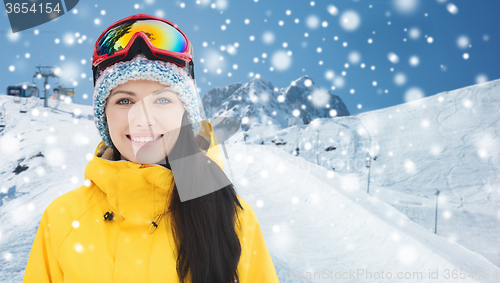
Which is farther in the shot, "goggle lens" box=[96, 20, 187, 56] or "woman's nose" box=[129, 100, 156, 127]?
"goggle lens" box=[96, 20, 187, 56]

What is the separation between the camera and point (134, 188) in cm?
138

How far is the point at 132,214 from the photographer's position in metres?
1.38

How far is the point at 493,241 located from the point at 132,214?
30.6m

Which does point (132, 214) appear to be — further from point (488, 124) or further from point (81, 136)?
point (488, 124)

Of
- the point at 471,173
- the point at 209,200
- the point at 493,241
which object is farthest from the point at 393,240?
the point at 471,173

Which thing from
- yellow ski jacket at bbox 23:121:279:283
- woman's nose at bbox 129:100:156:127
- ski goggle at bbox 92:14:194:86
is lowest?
yellow ski jacket at bbox 23:121:279:283

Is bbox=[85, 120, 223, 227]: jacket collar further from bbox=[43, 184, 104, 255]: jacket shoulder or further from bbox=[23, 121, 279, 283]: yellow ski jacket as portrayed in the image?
bbox=[43, 184, 104, 255]: jacket shoulder

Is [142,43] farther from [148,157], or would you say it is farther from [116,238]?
[116,238]

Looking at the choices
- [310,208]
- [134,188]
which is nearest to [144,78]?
[134,188]

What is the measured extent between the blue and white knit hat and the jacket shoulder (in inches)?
14.3

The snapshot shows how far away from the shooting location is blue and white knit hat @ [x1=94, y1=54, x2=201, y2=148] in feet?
5.04

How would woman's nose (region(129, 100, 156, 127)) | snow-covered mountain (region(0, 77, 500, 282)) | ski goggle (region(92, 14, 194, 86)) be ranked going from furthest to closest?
snow-covered mountain (region(0, 77, 500, 282)) → ski goggle (region(92, 14, 194, 86)) → woman's nose (region(129, 100, 156, 127))

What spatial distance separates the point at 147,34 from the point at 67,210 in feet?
3.76

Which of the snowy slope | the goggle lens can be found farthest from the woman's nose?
the snowy slope
